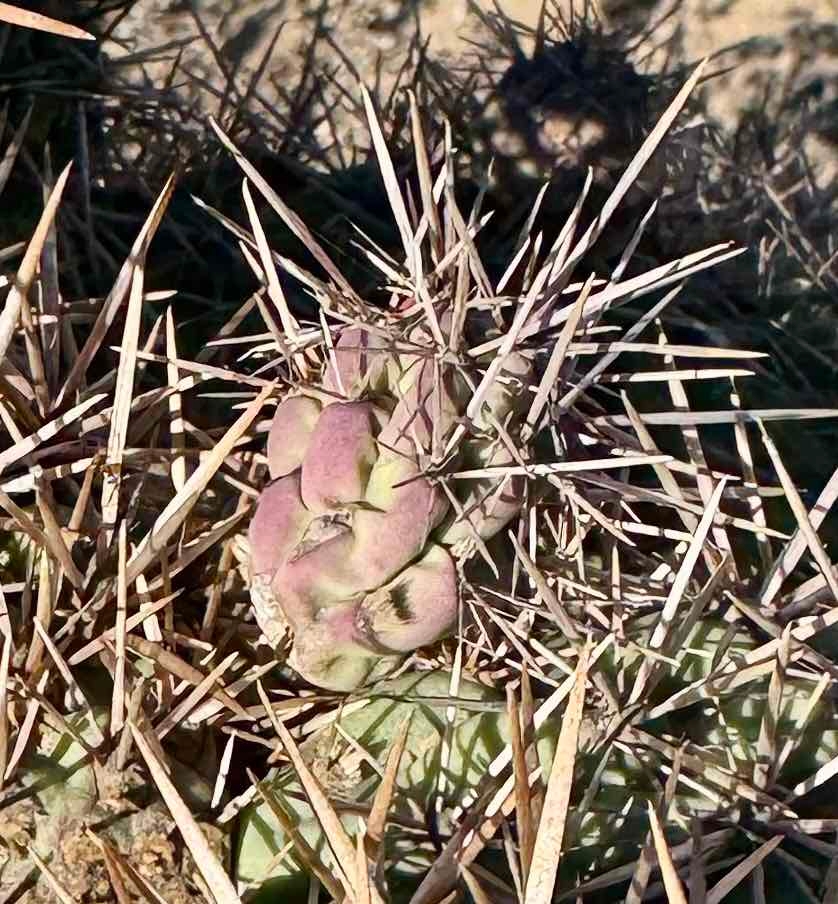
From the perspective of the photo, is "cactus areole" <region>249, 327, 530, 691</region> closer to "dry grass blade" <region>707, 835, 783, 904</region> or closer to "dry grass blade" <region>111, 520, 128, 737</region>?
"dry grass blade" <region>111, 520, 128, 737</region>

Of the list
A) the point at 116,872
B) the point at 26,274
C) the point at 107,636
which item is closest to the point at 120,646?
the point at 107,636

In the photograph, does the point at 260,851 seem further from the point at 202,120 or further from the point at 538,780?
the point at 202,120

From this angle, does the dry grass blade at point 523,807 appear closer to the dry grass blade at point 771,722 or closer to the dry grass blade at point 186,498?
the dry grass blade at point 771,722

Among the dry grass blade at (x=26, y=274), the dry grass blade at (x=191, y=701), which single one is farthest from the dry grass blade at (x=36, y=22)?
the dry grass blade at (x=191, y=701)

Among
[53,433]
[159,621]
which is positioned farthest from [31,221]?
[159,621]

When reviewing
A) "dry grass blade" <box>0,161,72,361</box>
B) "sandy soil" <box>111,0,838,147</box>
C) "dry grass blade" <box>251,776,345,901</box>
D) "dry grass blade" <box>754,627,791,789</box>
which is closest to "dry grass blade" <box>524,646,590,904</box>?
"dry grass blade" <box>251,776,345,901</box>
